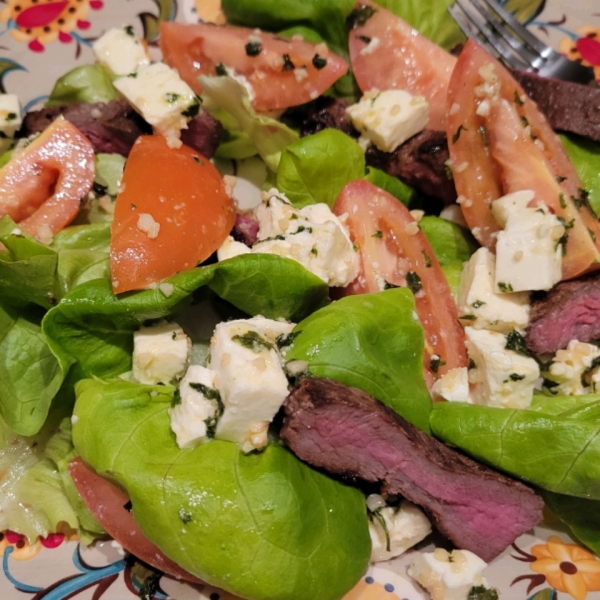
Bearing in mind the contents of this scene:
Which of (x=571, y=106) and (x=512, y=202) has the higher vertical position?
(x=571, y=106)

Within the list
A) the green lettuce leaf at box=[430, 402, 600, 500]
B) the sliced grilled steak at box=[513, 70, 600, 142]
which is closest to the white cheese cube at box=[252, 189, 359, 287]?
the green lettuce leaf at box=[430, 402, 600, 500]

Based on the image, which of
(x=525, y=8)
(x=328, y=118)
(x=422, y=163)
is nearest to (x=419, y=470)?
(x=422, y=163)

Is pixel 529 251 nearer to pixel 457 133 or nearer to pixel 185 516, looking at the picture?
pixel 457 133

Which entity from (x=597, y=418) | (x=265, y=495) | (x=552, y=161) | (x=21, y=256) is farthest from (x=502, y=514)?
(x=21, y=256)

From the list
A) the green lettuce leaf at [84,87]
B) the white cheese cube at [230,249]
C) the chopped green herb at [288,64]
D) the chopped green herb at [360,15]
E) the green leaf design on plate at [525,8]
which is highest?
the green leaf design on plate at [525,8]

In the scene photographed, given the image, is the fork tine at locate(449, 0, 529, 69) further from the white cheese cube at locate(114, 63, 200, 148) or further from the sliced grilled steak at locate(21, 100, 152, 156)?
the sliced grilled steak at locate(21, 100, 152, 156)

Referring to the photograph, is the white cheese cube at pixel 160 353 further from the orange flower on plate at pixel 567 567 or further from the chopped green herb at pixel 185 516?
the orange flower on plate at pixel 567 567

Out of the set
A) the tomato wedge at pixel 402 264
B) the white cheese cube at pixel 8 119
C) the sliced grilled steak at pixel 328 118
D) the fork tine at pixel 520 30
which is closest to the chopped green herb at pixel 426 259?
the tomato wedge at pixel 402 264
